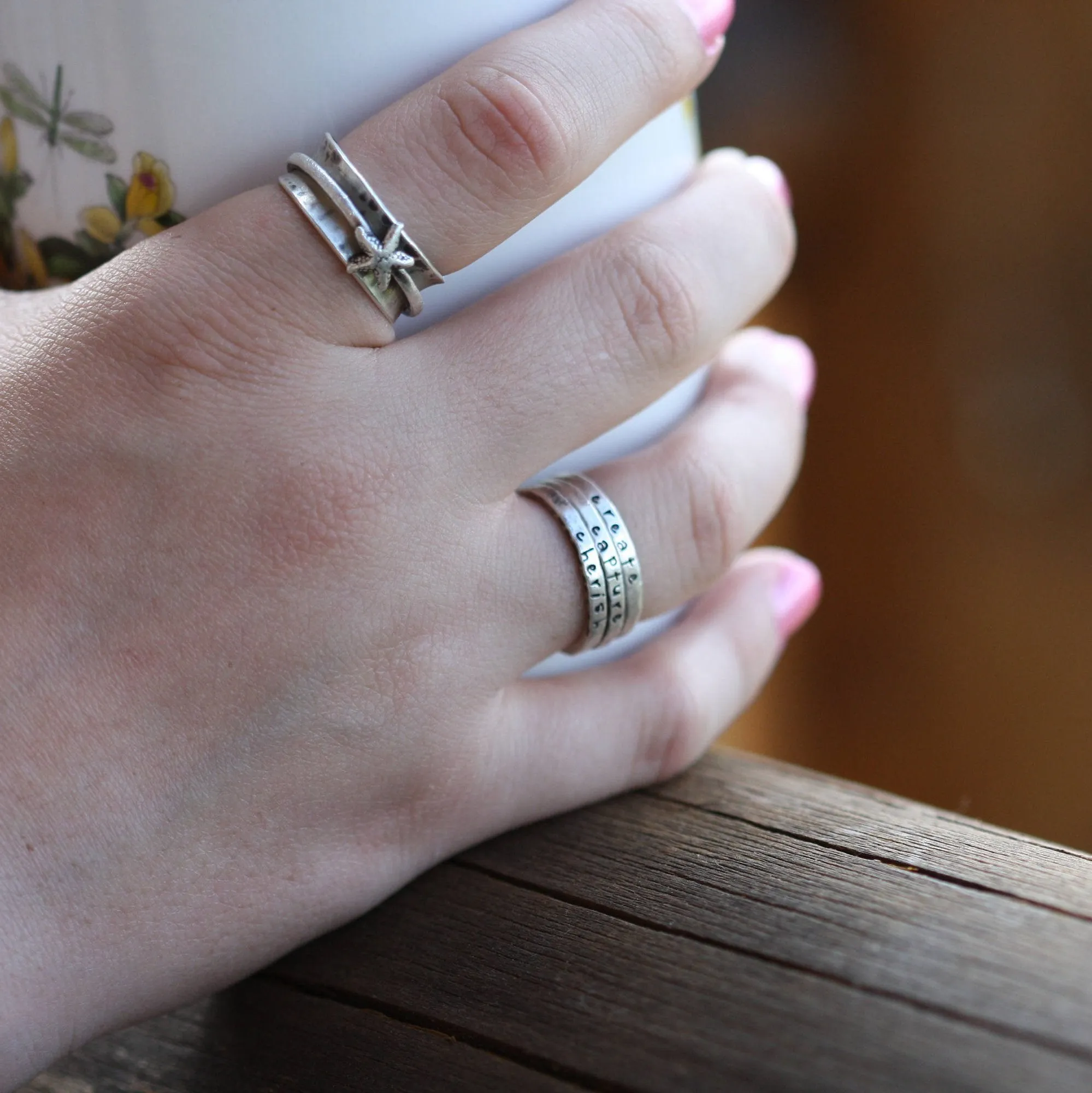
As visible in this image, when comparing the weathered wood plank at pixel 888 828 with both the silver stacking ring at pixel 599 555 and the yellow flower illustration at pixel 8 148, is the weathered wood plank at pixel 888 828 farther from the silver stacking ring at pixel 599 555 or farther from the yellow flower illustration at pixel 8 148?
the yellow flower illustration at pixel 8 148

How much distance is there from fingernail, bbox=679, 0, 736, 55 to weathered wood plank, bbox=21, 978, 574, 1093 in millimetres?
378

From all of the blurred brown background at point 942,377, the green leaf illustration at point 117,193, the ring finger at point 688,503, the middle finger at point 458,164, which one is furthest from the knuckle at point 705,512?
the blurred brown background at point 942,377

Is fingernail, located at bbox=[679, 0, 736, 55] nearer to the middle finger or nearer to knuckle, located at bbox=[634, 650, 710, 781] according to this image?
the middle finger

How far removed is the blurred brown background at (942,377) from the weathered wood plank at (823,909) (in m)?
1.02

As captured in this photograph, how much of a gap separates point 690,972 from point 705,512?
0.19 meters

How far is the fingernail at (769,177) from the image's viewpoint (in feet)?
1.67

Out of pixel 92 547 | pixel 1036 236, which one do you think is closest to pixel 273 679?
pixel 92 547

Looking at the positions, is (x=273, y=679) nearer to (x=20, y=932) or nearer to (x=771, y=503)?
(x=20, y=932)

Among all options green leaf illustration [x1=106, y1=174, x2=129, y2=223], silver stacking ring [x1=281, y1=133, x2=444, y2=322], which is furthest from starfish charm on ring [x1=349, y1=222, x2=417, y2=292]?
green leaf illustration [x1=106, y1=174, x2=129, y2=223]

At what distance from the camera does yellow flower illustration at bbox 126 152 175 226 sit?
1.35 feet

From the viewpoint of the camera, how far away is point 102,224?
1.43ft

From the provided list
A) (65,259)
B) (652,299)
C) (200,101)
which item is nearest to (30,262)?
(65,259)

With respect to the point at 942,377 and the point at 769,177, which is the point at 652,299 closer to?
the point at 769,177

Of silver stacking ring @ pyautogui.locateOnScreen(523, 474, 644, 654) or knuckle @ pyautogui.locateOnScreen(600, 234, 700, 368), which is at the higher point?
knuckle @ pyautogui.locateOnScreen(600, 234, 700, 368)
